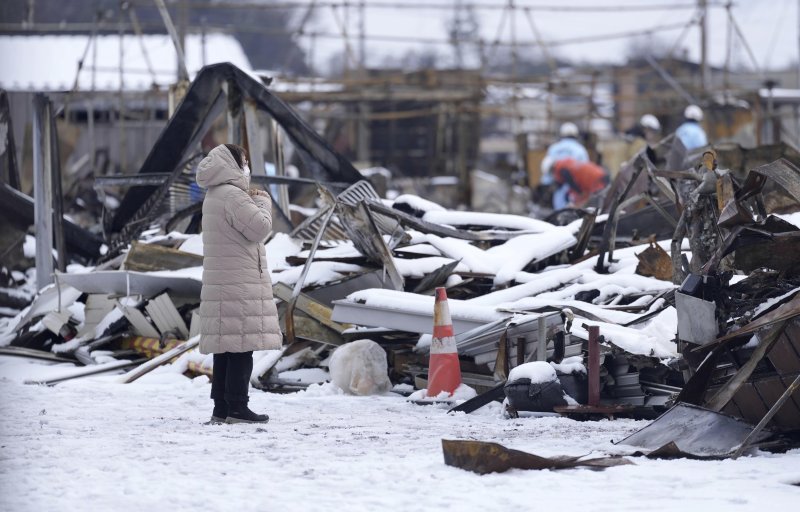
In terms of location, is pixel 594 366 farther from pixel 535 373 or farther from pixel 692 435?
pixel 692 435

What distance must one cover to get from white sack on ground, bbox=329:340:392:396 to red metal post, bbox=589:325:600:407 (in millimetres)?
1618

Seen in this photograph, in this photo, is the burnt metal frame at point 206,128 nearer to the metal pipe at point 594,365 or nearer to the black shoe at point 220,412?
the black shoe at point 220,412

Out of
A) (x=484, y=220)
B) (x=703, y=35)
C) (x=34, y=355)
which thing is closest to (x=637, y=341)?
(x=484, y=220)

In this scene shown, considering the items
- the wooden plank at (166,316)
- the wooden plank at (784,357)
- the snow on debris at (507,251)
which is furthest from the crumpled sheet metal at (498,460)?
the wooden plank at (166,316)

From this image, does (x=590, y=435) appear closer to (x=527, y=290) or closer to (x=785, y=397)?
(x=785, y=397)

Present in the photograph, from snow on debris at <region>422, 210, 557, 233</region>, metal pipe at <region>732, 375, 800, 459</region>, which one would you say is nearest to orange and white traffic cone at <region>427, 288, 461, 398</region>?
metal pipe at <region>732, 375, 800, 459</region>

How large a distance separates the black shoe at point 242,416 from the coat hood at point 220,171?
1.18 m

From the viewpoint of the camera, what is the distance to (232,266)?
6.54 m

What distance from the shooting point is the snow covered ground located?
438 centimetres

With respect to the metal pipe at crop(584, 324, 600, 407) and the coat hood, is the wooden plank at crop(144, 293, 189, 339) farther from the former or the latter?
the metal pipe at crop(584, 324, 600, 407)

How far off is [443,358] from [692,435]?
2264 millimetres

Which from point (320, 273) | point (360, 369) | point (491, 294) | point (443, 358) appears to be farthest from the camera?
point (320, 273)

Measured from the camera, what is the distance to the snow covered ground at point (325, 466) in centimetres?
438

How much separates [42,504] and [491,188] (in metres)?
20.6
